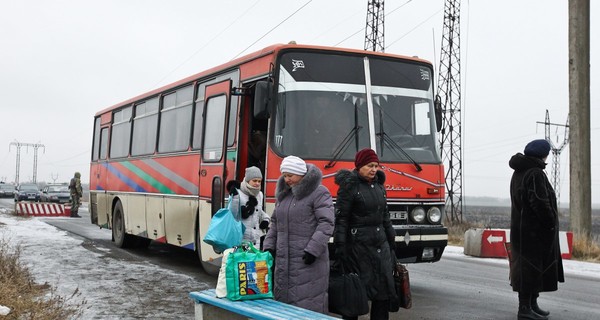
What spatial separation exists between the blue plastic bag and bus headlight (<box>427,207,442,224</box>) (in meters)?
3.55

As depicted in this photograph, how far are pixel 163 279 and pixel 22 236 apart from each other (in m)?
9.30

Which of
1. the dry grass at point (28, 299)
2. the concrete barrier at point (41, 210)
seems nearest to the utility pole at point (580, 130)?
the dry grass at point (28, 299)

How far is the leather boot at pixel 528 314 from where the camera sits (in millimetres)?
7395

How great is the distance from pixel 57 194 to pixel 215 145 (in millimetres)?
42323

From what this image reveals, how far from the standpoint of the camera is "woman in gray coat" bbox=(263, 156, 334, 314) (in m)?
5.76

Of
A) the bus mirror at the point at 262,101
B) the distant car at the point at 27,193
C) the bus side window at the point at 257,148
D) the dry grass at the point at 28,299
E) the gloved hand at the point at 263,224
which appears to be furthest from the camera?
the distant car at the point at 27,193

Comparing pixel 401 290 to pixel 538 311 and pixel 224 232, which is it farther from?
pixel 538 311

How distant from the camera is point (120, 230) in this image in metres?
15.6

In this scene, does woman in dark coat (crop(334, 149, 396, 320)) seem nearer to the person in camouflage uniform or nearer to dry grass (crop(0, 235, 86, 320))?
dry grass (crop(0, 235, 86, 320))

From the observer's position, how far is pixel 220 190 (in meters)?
10.1

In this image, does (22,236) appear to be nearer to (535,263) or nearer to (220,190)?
(220,190)

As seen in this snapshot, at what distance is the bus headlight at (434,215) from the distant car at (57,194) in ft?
141

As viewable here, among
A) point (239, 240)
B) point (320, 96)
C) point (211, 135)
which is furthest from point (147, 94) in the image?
point (239, 240)

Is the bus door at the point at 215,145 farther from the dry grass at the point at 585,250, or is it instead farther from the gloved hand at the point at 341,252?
the dry grass at the point at 585,250
